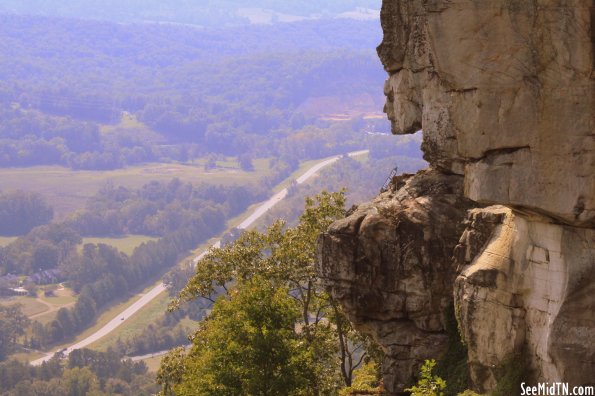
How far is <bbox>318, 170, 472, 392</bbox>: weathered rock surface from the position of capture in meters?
24.1

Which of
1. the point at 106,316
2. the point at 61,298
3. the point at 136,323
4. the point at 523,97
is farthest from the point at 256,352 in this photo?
the point at 61,298

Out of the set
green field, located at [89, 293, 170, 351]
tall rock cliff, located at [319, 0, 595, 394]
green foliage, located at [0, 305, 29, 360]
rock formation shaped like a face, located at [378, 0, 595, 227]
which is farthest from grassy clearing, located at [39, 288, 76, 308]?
rock formation shaped like a face, located at [378, 0, 595, 227]

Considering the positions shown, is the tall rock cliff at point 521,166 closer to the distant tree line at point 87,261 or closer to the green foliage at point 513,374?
the green foliage at point 513,374

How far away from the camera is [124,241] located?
634 ft

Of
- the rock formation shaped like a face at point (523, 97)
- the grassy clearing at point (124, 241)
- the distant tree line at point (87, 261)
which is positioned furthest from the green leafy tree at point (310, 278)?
the grassy clearing at point (124, 241)

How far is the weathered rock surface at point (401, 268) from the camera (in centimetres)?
2409

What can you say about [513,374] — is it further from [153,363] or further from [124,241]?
[124,241]

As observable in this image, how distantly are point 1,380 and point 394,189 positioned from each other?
92.6m

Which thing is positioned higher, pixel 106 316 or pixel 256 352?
pixel 256 352

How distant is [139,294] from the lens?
156 metres

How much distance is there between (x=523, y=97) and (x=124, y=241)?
18021 centimetres

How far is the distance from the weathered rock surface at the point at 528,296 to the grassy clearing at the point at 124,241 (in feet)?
537

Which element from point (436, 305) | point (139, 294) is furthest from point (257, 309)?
point (139, 294)

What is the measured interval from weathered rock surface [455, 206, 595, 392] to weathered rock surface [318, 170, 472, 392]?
8.42ft
